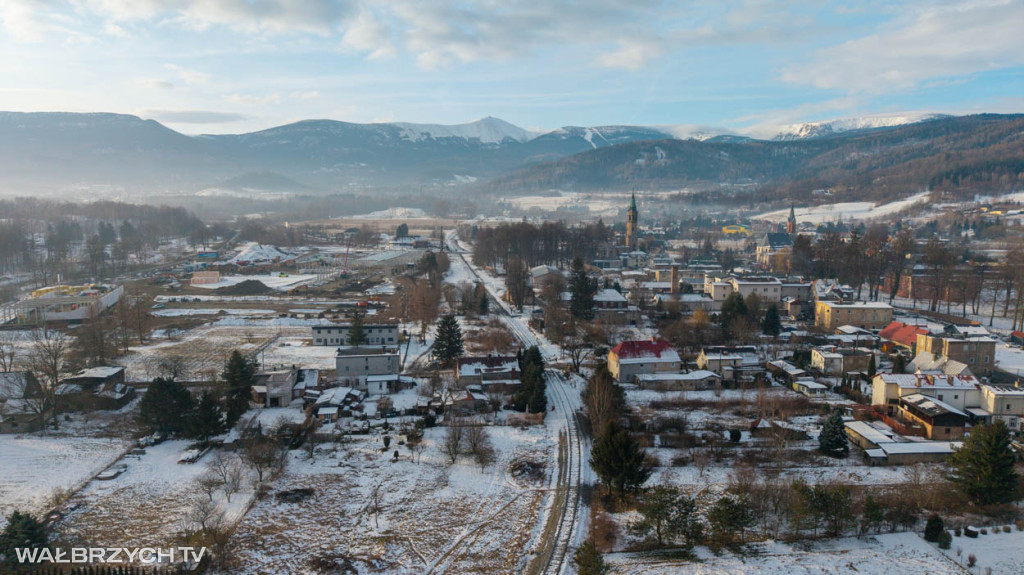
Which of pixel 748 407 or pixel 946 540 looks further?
pixel 748 407

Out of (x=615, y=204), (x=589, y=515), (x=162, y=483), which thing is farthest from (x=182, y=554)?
(x=615, y=204)

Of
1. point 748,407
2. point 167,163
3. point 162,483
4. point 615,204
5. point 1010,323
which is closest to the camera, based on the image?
point 162,483

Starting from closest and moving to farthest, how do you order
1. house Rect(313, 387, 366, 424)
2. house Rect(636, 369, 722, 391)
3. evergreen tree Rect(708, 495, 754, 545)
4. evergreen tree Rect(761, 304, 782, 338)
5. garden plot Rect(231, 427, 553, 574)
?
garden plot Rect(231, 427, 553, 574)
evergreen tree Rect(708, 495, 754, 545)
house Rect(313, 387, 366, 424)
house Rect(636, 369, 722, 391)
evergreen tree Rect(761, 304, 782, 338)

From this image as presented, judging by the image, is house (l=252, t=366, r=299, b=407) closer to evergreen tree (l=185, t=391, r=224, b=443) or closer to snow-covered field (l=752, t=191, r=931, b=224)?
evergreen tree (l=185, t=391, r=224, b=443)

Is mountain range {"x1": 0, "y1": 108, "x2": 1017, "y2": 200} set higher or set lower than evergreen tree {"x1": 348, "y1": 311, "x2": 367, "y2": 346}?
higher

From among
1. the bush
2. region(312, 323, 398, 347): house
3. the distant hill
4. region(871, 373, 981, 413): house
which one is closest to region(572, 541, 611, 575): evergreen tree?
the bush

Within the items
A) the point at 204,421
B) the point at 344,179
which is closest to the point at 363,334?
the point at 204,421

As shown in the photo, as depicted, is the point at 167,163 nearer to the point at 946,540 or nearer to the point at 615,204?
the point at 615,204
